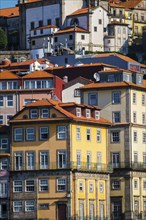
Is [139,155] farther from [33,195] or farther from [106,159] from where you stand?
[33,195]

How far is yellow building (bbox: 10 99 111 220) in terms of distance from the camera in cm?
10962

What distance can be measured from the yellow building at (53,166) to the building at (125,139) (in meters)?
4.60

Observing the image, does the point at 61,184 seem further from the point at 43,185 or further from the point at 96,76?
the point at 96,76

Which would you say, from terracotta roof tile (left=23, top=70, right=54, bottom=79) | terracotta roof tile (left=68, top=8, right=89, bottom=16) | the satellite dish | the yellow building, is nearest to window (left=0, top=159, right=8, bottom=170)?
the yellow building

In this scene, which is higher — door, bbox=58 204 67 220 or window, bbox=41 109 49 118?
window, bbox=41 109 49 118

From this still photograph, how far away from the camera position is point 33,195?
11025 centimetres

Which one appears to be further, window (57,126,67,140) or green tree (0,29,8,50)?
green tree (0,29,8,50)

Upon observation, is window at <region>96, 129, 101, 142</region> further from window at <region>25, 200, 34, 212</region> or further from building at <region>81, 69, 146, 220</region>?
window at <region>25, 200, 34, 212</region>

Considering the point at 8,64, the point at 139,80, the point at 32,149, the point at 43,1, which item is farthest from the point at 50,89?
the point at 43,1

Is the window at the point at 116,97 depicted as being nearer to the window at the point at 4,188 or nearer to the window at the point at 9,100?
the window at the point at 9,100

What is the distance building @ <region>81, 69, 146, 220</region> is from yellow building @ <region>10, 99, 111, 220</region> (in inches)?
181

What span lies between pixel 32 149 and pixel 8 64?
4147 cm

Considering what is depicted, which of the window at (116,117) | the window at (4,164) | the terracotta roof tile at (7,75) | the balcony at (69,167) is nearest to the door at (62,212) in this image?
the balcony at (69,167)

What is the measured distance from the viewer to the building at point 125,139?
117 meters
